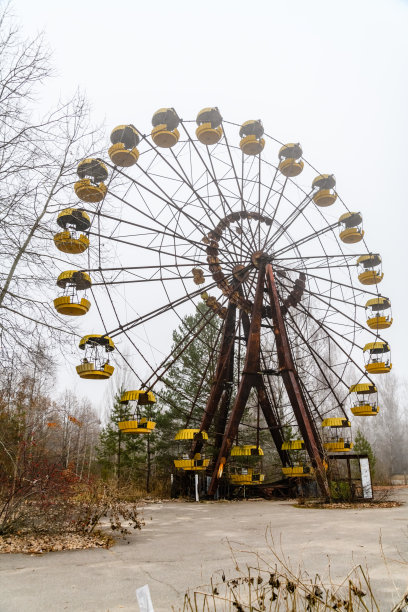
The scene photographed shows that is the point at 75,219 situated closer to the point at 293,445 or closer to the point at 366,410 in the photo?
the point at 293,445

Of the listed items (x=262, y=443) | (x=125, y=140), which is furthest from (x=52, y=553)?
(x=262, y=443)

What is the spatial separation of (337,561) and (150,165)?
13.9 metres

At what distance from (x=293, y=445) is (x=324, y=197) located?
32.8 ft

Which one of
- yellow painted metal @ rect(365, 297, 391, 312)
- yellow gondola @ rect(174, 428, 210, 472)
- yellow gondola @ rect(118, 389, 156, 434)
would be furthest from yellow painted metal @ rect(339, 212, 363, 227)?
yellow gondola @ rect(118, 389, 156, 434)

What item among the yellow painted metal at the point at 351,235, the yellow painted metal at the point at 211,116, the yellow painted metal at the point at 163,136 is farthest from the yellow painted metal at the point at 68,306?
the yellow painted metal at the point at 351,235

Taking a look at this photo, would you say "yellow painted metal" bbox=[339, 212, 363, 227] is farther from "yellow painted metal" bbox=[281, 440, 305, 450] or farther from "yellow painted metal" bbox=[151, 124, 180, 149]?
"yellow painted metal" bbox=[281, 440, 305, 450]

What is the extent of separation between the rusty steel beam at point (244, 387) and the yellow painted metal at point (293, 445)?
2486mm

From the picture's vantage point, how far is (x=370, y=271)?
18.1m

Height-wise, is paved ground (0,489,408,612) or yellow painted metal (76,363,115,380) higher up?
yellow painted metal (76,363,115,380)

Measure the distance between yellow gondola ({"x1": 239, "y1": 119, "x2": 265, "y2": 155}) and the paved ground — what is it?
1269cm

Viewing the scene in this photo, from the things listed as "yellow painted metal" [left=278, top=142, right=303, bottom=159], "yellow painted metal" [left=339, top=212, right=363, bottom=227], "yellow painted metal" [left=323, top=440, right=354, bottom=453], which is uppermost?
"yellow painted metal" [left=278, top=142, right=303, bottom=159]

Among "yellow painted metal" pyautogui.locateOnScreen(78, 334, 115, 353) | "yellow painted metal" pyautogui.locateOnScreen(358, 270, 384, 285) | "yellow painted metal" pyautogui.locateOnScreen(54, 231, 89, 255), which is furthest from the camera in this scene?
"yellow painted metal" pyautogui.locateOnScreen(358, 270, 384, 285)

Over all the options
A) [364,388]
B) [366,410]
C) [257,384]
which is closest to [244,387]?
[257,384]

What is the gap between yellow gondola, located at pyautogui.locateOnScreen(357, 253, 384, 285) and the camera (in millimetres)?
17969
